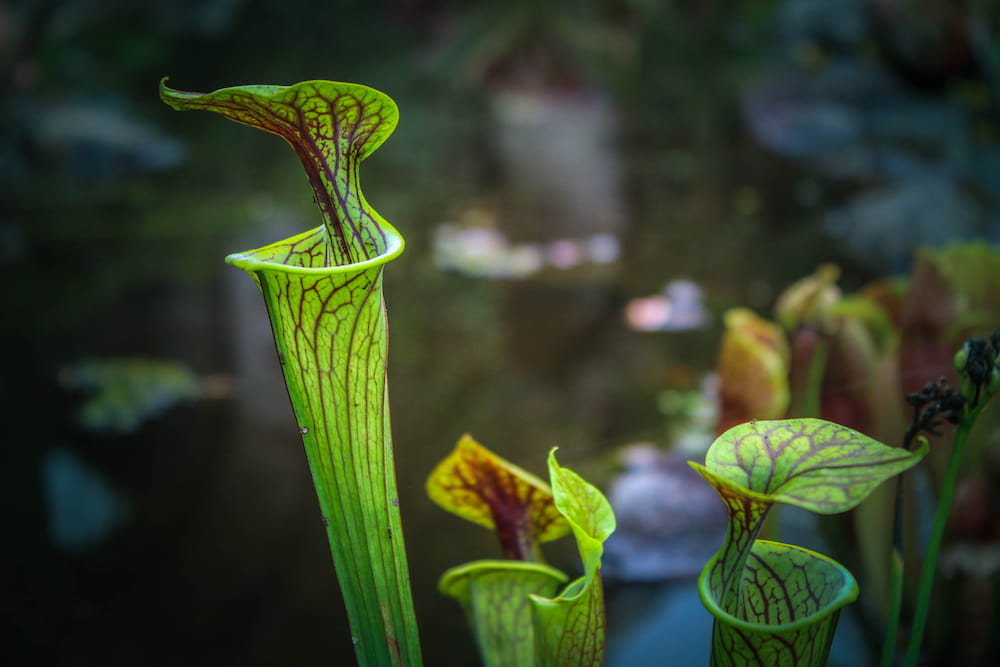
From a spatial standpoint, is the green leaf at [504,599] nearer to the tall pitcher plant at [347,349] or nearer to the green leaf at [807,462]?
the tall pitcher plant at [347,349]

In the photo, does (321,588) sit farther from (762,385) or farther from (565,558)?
(762,385)

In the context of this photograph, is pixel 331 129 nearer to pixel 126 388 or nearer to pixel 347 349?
pixel 347 349

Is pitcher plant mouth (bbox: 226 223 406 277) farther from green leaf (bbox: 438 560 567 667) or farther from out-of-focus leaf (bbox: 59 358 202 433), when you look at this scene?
out-of-focus leaf (bbox: 59 358 202 433)

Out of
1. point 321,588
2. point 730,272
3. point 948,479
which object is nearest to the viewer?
point 948,479

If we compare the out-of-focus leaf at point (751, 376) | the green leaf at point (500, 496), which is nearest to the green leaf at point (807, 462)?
the green leaf at point (500, 496)

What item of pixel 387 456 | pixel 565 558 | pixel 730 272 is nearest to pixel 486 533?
pixel 565 558

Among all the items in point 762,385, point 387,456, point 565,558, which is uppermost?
point 387,456

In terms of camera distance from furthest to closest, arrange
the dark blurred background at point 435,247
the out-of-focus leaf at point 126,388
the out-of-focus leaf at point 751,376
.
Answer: the out-of-focus leaf at point 126,388 → the dark blurred background at point 435,247 → the out-of-focus leaf at point 751,376
